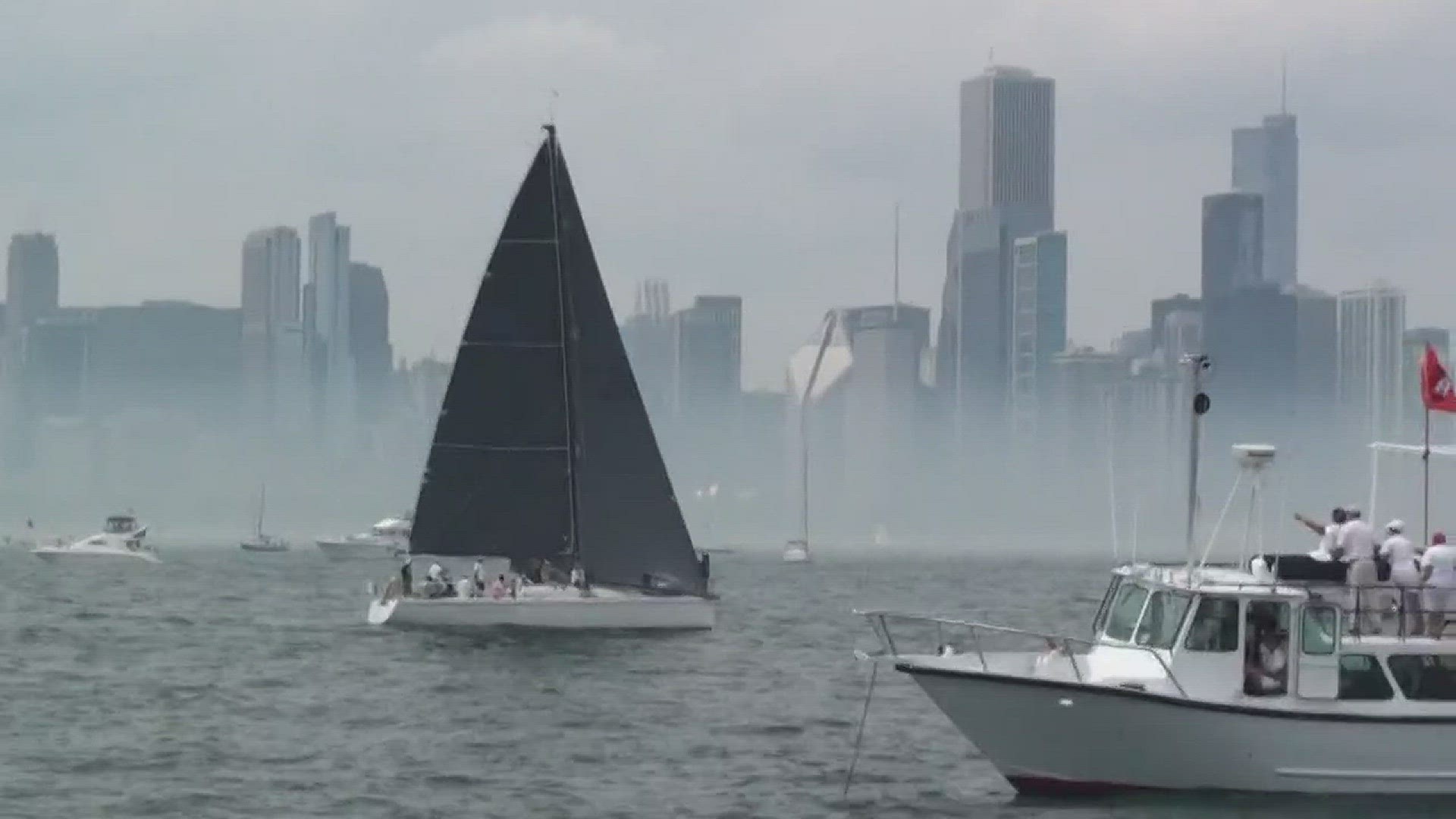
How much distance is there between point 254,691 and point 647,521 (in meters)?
18.4

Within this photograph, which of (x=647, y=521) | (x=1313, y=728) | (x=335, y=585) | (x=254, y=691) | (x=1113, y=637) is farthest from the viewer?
(x=335, y=585)

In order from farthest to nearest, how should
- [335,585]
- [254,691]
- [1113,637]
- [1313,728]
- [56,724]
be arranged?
[335,585], [254,691], [56,724], [1113,637], [1313,728]

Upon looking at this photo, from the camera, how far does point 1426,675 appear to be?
34.2 metres

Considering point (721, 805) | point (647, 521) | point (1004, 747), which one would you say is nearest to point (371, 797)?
point (721, 805)

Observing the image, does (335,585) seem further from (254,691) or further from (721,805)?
(721,805)

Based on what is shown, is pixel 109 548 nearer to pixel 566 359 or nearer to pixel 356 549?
pixel 356 549

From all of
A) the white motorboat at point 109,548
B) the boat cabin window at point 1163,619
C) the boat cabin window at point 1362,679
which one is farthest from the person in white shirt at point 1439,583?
the white motorboat at point 109,548

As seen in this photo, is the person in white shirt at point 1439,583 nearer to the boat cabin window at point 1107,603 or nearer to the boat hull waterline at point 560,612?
the boat cabin window at point 1107,603

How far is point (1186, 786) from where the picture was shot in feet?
112

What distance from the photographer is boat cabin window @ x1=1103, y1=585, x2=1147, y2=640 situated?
35.7 meters

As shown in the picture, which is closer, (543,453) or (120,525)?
(543,453)

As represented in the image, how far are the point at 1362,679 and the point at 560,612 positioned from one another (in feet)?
107

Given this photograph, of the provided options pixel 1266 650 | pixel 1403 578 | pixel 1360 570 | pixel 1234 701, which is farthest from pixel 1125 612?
pixel 1403 578

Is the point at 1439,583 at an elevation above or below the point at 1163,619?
above
